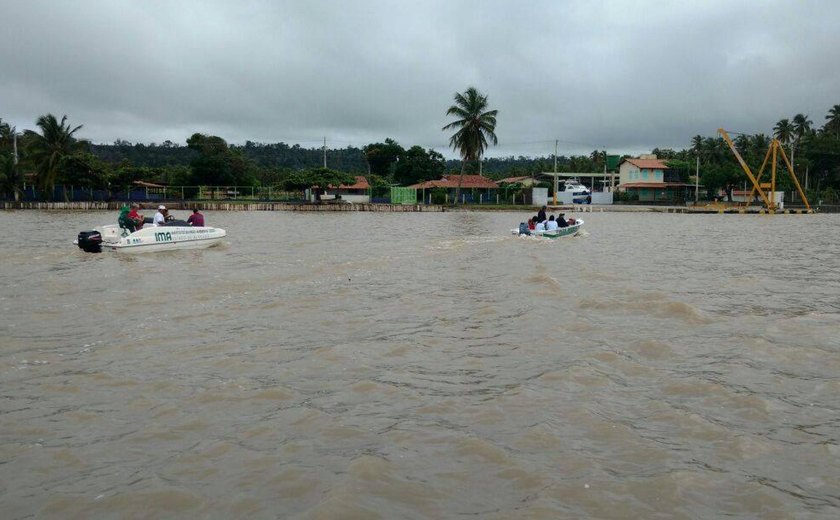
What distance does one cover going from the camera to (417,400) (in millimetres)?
7156

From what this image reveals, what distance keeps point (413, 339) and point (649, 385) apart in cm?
367

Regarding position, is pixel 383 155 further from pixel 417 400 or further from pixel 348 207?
pixel 417 400

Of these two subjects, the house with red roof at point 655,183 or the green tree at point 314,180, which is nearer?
the green tree at point 314,180

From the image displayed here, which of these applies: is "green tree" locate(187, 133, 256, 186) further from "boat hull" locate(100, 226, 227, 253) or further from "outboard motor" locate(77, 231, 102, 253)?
"outboard motor" locate(77, 231, 102, 253)

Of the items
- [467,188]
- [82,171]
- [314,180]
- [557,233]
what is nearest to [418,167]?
[467,188]

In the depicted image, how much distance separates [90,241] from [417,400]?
58.2ft

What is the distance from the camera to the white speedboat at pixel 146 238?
21297mm

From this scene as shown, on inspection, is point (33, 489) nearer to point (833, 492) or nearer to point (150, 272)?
point (833, 492)

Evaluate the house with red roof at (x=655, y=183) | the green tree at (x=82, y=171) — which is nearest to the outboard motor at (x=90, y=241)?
the green tree at (x=82, y=171)

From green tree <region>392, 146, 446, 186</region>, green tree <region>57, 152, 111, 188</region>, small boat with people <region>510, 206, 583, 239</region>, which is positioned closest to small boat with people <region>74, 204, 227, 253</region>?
small boat with people <region>510, 206, 583, 239</region>

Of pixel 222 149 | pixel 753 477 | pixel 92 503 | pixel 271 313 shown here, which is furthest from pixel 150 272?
pixel 222 149

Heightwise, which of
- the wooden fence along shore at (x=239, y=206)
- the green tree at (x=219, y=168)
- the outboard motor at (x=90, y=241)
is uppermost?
the green tree at (x=219, y=168)

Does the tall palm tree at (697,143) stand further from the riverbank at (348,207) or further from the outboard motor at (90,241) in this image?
the outboard motor at (90,241)

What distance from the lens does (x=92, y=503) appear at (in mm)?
4801
